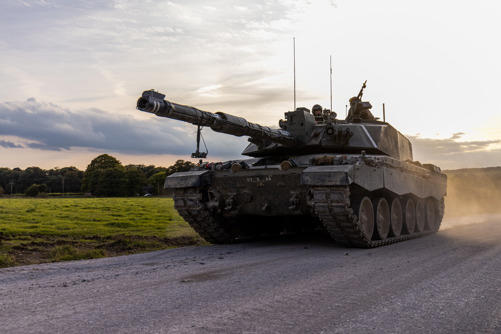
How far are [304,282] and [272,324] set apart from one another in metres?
2.06

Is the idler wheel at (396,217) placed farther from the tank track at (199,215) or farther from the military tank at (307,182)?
the tank track at (199,215)

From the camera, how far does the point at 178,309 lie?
194 inches

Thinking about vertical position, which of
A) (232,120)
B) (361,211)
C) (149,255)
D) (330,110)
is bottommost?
(149,255)

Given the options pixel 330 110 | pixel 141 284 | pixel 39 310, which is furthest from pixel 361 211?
pixel 39 310

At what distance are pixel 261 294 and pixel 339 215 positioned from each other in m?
4.58

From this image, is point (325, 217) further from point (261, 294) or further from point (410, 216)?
point (410, 216)

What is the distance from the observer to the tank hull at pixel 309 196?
9.93m

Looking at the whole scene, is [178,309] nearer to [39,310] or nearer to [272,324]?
[272,324]

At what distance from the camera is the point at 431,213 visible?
15.9 m

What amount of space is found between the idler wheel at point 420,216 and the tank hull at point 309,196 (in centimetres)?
21

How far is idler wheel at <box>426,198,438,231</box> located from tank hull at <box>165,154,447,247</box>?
1342 mm

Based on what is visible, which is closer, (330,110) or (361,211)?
(361,211)

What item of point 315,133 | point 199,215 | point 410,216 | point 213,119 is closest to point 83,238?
point 199,215

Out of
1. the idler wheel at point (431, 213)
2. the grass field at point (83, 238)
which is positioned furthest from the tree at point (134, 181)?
the idler wheel at point (431, 213)
